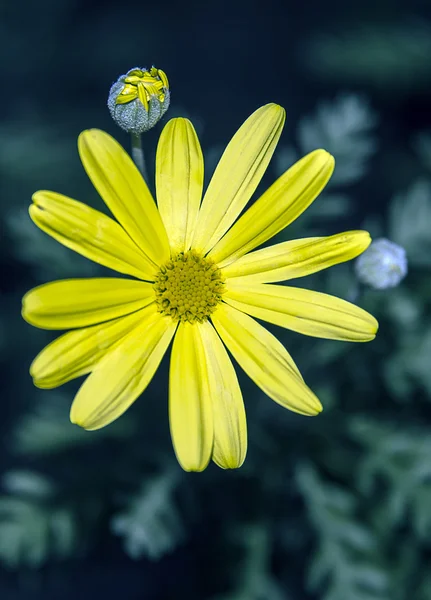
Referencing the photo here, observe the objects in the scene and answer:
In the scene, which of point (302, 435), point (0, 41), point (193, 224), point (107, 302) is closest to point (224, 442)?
point (107, 302)

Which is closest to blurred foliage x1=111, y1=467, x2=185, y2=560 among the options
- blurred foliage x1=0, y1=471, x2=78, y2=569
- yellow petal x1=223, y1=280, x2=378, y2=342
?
blurred foliage x1=0, y1=471, x2=78, y2=569

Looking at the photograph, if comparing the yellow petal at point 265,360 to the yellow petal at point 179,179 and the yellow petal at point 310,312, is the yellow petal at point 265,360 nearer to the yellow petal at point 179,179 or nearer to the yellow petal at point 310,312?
the yellow petal at point 310,312

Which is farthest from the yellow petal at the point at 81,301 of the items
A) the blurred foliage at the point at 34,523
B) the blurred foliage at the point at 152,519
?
the blurred foliage at the point at 34,523

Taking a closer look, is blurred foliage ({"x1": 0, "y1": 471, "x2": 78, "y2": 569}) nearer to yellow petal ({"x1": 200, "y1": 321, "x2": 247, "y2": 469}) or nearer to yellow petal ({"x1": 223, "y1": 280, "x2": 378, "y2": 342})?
yellow petal ({"x1": 200, "y1": 321, "x2": 247, "y2": 469})

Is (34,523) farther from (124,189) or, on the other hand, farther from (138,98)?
(138,98)

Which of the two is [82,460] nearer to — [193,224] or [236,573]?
[236,573]

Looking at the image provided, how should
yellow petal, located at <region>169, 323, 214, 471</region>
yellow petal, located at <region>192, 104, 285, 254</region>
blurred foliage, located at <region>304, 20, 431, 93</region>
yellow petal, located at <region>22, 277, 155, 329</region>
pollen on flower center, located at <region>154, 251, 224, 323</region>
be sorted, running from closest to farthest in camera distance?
yellow petal, located at <region>22, 277, 155, 329</region> → yellow petal, located at <region>169, 323, 214, 471</region> → yellow petal, located at <region>192, 104, 285, 254</region> → pollen on flower center, located at <region>154, 251, 224, 323</region> → blurred foliage, located at <region>304, 20, 431, 93</region>

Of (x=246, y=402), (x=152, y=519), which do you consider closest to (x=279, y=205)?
(x=246, y=402)
